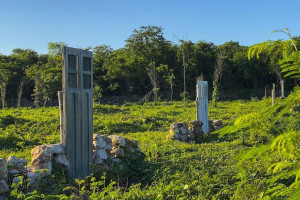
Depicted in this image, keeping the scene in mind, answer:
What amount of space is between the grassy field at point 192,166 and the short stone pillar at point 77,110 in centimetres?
38

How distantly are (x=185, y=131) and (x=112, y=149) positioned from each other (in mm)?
3523

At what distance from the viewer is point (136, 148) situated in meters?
5.93

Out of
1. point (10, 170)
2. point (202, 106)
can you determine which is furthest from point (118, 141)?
point (202, 106)

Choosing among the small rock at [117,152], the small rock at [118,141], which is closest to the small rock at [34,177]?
the small rock at [117,152]

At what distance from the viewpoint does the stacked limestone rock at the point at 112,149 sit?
5.22 meters

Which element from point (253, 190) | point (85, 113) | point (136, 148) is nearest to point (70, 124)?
point (85, 113)

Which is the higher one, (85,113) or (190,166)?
(85,113)

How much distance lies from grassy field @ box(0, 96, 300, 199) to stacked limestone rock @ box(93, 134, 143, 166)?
268 mm

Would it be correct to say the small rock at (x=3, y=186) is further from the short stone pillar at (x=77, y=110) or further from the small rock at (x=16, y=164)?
the short stone pillar at (x=77, y=110)

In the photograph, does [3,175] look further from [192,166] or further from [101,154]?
[192,166]

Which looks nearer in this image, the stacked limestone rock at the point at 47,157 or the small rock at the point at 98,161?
the stacked limestone rock at the point at 47,157

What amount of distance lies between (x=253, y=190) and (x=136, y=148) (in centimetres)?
298

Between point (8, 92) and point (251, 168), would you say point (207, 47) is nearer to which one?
point (8, 92)

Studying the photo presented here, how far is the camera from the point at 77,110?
4.79 metres
